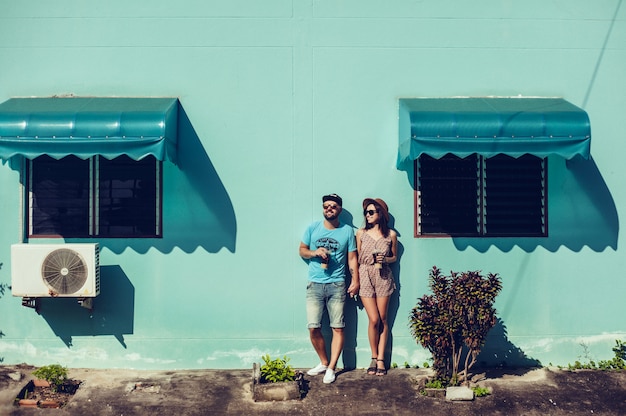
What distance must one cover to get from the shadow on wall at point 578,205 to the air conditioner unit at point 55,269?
16.1ft

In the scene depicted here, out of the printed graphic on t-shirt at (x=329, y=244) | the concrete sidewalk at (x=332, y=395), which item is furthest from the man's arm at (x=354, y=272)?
the concrete sidewalk at (x=332, y=395)

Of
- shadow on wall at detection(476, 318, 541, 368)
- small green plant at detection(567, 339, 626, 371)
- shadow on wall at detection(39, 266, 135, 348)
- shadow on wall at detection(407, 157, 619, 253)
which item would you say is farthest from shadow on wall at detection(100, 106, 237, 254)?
small green plant at detection(567, 339, 626, 371)

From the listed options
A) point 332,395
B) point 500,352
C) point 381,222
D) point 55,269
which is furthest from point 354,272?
point 55,269

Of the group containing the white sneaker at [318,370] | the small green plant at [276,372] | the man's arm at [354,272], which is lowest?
the white sneaker at [318,370]

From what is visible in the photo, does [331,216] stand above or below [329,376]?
above

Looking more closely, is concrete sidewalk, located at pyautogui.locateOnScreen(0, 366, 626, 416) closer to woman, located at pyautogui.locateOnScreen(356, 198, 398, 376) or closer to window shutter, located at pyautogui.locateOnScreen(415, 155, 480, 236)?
woman, located at pyautogui.locateOnScreen(356, 198, 398, 376)

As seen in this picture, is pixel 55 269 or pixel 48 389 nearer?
pixel 48 389

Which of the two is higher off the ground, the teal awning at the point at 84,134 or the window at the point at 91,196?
the teal awning at the point at 84,134

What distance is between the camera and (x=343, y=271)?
6758mm

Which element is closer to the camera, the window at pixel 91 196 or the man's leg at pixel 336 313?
the man's leg at pixel 336 313

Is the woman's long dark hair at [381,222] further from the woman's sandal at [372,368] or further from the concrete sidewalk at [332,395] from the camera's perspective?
the concrete sidewalk at [332,395]

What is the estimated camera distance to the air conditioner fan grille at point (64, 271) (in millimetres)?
6566

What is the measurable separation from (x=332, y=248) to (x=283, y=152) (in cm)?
127

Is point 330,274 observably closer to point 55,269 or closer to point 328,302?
point 328,302
